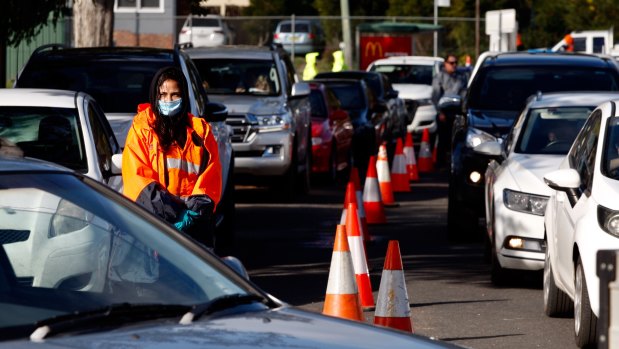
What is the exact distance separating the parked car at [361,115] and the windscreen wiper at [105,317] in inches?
790

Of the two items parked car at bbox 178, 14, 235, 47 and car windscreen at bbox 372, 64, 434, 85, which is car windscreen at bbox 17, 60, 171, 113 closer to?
car windscreen at bbox 372, 64, 434, 85

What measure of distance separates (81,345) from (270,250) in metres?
9.51

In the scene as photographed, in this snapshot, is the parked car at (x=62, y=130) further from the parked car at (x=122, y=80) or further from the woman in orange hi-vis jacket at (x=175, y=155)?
the parked car at (x=122, y=80)

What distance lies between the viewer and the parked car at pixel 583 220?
8453 millimetres

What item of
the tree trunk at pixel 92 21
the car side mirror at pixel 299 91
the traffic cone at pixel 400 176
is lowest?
the traffic cone at pixel 400 176

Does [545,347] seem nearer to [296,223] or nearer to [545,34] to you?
[296,223]

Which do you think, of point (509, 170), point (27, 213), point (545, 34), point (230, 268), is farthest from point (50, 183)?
point (545, 34)

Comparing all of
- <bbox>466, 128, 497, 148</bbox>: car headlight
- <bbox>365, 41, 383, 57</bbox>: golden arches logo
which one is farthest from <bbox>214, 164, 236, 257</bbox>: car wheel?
<bbox>365, 41, 383, 57</bbox>: golden arches logo

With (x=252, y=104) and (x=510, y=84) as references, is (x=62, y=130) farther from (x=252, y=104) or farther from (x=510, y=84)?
(x=252, y=104)

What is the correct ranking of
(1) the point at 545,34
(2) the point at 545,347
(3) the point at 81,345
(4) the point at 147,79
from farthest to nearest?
1. (1) the point at 545,34
2. (4) the point at 147,79
3. (2) the point at 545,347
4. (3) the point at 81,345

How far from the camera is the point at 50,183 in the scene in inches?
213

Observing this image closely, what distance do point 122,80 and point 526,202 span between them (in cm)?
430

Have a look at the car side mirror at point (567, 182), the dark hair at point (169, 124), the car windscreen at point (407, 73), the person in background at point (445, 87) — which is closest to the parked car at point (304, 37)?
the car windscreen at point (407, 73)

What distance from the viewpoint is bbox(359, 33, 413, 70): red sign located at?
47.8m
